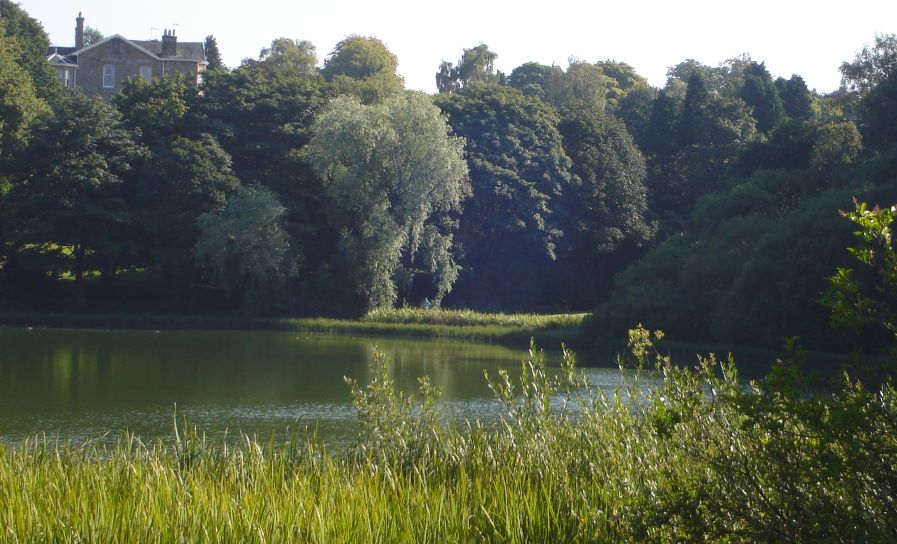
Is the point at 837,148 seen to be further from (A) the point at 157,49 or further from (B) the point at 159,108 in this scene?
(A) the point at 157,49

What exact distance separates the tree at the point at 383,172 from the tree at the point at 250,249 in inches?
98.2

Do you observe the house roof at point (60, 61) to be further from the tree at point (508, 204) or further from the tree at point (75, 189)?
the tree at point (508, 204)

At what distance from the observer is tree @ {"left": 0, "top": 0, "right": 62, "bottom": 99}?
174 feet

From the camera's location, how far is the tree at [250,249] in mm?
36719

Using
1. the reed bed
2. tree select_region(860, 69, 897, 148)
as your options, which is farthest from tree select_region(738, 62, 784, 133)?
the reed bed

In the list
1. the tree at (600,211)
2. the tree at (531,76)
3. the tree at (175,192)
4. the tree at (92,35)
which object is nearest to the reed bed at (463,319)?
the tree at (175,192)

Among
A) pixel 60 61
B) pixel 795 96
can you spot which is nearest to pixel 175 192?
pixel 60 61

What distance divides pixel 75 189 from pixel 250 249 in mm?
7071

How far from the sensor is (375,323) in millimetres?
35938

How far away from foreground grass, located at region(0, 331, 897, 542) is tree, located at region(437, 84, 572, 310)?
35.7 metres

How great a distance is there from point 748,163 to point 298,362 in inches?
902

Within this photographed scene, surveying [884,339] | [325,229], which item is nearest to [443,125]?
[325,229]

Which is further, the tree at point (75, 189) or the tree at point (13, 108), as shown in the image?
the tree at point (13, 108)

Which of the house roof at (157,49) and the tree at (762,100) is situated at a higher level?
the house roof at (157,49)
